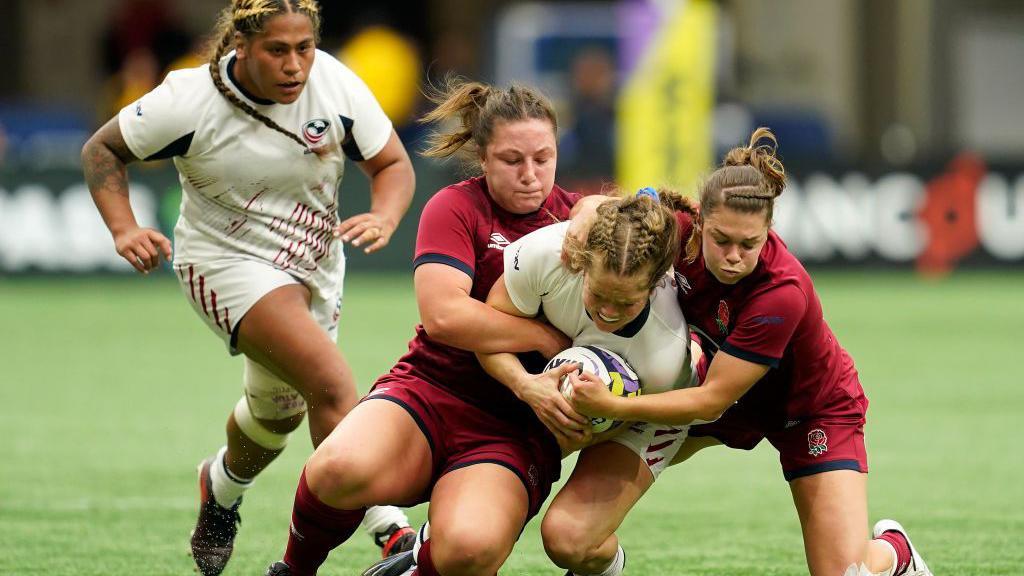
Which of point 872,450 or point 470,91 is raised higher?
point 470,91

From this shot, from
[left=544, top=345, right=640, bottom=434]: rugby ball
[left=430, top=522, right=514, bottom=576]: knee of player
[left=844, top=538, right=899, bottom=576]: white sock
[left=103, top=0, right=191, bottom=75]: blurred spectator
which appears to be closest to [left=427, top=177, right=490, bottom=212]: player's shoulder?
[left=544, top=345, right=640, bottom=434]: rugby ball

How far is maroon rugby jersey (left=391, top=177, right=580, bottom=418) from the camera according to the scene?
185 inches

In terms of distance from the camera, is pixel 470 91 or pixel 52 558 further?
pixel 52 558

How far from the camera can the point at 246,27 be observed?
202 inches

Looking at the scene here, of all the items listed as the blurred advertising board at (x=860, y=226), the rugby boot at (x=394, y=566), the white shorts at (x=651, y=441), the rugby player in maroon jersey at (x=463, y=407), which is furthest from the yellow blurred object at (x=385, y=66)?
the rugby boot at (x=394, y=566)

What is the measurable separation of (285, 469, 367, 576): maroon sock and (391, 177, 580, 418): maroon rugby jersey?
494 mm

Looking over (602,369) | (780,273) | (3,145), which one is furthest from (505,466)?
(3,145)

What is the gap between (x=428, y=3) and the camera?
21.2 meters

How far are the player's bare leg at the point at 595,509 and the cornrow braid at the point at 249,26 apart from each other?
150 cm

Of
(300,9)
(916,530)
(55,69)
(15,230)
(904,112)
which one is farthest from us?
(55,69)

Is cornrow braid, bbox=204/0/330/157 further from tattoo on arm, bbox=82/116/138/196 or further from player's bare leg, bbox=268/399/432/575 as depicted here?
player's bare leg, bbox=268/399/432/575

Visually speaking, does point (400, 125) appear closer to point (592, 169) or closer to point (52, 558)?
point (592, 169)

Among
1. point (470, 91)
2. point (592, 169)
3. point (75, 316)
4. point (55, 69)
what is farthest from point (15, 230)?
point (470, 91)

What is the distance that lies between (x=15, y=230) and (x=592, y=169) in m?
5.27
